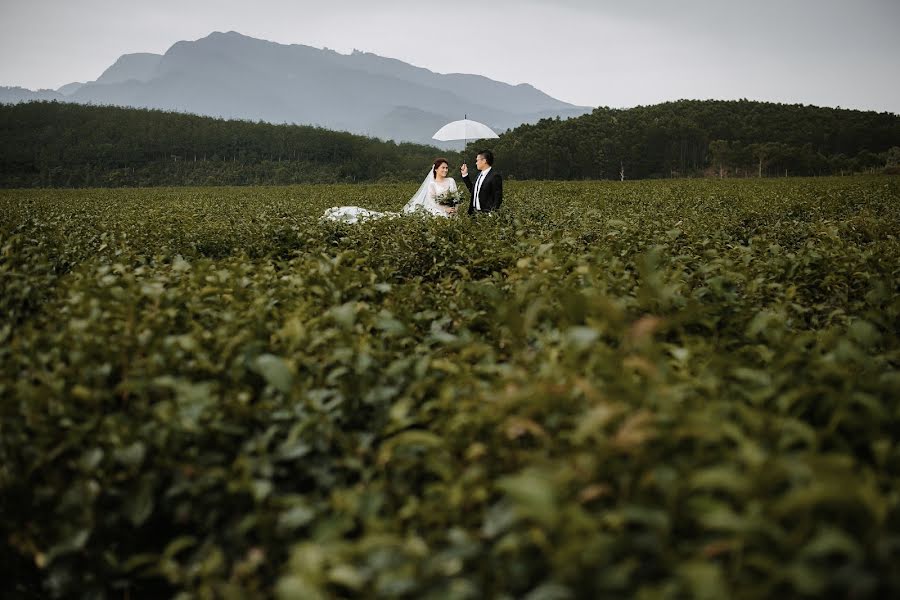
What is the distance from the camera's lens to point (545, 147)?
89.1 m

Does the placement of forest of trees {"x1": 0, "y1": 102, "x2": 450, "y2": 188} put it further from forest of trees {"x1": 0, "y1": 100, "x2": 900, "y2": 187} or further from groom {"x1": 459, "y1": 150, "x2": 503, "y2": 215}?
groom {"x1": 459, "y1": 150, "x2": 503, "y2": 215}

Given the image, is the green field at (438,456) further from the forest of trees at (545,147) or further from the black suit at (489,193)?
the forest of trees at (545,147)

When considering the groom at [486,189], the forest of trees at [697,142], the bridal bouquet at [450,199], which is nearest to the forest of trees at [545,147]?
the forest of trees at [697,142]

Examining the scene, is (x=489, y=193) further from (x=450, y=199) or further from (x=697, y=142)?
(x=697, y=142)

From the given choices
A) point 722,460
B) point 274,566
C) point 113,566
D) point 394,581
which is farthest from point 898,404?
point 113,566

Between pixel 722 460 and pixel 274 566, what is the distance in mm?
1344

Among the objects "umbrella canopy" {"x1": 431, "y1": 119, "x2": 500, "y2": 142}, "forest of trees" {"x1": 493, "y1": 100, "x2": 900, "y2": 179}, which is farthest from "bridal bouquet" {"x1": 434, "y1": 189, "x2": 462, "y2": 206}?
"forest of trees" {"x1": 493, "y1": 100, "x2": 900, "y2": 179}

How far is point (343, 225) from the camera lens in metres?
7.54

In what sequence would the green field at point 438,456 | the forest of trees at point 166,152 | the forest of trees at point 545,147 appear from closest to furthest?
the green field at point 438,456, the forest of trees at point 545,147, the forest of trees at point 166,152

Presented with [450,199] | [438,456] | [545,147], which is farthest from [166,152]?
[438,456]

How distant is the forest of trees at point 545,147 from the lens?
8712cm

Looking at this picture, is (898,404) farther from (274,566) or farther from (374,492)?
(274,566)

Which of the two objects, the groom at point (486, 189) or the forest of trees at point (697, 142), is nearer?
the groom at point (486, 189)

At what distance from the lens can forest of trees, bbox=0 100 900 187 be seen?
286 ft
